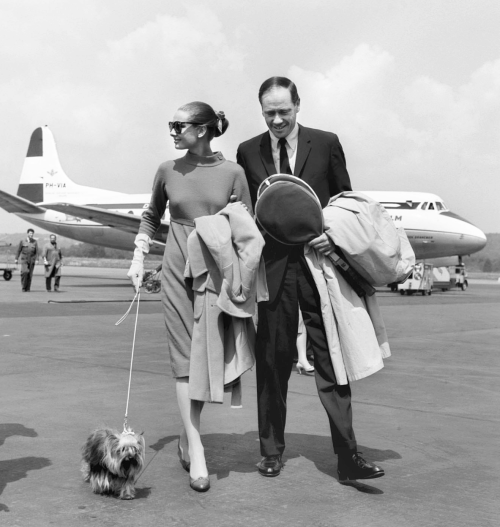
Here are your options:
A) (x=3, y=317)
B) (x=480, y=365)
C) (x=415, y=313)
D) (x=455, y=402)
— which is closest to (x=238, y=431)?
(x=455, y=402)

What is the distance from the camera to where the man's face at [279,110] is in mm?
3826

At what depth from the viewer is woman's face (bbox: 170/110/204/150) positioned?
3.88 metres

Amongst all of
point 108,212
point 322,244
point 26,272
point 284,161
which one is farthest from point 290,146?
point 108,212

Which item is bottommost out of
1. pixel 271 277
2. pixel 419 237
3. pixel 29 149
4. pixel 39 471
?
pixel 39 471

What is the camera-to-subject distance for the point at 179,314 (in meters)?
3.81

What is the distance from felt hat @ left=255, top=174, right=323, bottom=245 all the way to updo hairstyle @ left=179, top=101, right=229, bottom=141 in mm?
446

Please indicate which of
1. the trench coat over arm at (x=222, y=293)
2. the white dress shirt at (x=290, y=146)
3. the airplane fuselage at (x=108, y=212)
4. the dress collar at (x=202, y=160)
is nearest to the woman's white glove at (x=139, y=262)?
the trench coat over arm at (x=222, y=293)

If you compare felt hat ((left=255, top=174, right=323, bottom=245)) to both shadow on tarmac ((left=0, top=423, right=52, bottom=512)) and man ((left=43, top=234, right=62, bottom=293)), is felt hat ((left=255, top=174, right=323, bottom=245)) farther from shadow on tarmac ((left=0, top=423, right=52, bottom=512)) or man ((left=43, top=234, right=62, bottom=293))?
man ((left=43, top=234, right=62, bottom=293))

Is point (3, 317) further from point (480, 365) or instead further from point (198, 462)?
point (198, 462)

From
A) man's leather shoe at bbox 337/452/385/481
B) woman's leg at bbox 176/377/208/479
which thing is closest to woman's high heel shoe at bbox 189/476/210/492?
woman's leg at bbox 176/377/208/479

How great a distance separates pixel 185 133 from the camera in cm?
388

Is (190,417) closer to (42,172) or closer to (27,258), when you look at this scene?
(27,258)

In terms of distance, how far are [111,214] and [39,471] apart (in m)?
23.6

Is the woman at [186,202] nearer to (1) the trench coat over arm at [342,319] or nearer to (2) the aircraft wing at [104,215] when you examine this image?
(1) the trench coat over arm at [342,319]
